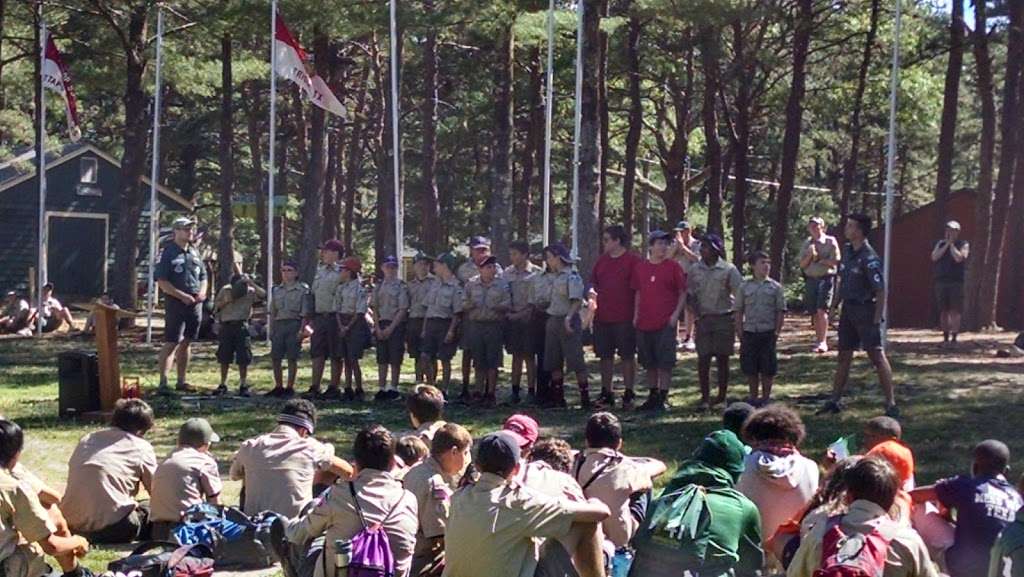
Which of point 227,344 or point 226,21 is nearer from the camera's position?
point 227,344

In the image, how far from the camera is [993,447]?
7.00m

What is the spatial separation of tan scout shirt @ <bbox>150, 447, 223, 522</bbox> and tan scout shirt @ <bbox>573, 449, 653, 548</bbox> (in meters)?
2.71

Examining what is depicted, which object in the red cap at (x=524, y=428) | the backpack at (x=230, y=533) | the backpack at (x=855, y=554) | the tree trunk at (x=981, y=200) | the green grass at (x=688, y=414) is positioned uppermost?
the tree trunk at (x=981, y=200)

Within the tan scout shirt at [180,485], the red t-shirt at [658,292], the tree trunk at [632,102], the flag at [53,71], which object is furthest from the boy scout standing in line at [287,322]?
the tree trunk at [632,102]

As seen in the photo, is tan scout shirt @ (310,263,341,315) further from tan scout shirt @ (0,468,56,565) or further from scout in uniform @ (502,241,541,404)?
tan scout shirt @ (0,468,56,565)

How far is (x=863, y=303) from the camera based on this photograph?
42.3ft

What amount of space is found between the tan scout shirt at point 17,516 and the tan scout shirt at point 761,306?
8040mm

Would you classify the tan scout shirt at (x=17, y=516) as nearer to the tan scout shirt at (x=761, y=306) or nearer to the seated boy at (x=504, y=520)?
the seated boy at (x=504, y=520)

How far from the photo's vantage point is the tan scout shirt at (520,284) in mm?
14852

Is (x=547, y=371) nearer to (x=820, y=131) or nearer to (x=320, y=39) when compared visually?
(x=320, y=39)

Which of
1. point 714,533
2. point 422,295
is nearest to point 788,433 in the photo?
point 714,533

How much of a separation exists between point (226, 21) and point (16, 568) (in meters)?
18.4

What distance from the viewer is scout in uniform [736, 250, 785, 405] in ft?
44.4

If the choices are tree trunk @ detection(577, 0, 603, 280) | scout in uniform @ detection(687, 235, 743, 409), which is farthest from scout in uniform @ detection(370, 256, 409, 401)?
tree trunk @ detection(577, 0, 603, 280)
